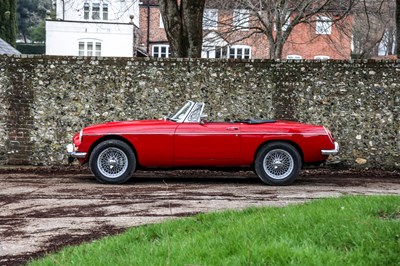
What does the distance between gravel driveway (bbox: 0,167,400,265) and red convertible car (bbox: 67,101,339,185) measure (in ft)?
1.17

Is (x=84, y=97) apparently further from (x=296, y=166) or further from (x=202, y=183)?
(x=296, y=166)

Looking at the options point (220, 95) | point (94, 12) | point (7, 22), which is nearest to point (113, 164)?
point (220, 95)

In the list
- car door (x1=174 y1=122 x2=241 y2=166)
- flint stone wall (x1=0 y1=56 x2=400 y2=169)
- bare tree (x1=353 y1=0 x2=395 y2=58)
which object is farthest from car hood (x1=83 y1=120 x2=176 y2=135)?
bare tree (x1=353 y1=0 x2=395 y2=58)

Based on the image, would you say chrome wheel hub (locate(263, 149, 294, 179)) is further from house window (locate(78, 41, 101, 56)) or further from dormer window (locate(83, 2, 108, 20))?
dormer window (locate(83, 2, 108, 20))

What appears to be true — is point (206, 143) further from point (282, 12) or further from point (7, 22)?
point (7, 22)

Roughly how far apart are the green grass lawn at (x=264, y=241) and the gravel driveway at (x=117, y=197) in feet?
2.24

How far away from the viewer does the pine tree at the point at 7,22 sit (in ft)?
133

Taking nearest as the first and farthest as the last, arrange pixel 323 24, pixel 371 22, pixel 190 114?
pixel 190 114
pixel 371 22
pixel 323 24

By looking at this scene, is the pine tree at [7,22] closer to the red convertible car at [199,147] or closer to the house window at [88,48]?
the house window at [88,48]

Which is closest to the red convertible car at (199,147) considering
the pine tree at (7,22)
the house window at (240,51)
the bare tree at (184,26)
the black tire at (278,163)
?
the black tire at (278,163)

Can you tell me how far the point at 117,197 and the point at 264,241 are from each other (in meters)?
4.00

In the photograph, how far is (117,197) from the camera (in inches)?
333

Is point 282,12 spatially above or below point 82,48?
above

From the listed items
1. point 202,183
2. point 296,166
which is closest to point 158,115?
point 202,183
